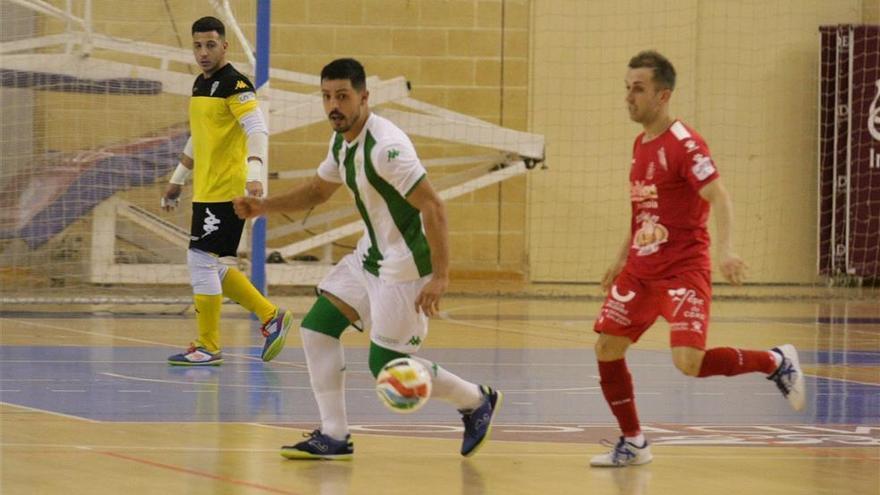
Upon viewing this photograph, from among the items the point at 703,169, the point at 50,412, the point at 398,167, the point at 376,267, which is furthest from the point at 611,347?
the point at 50,412

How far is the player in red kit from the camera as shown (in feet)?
21.2

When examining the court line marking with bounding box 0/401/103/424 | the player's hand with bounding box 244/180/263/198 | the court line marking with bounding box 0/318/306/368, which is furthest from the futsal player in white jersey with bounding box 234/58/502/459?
the court line marking with bounding box 0/318/306/368

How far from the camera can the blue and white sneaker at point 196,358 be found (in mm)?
9891

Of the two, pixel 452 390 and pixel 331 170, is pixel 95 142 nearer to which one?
pixel 331 170

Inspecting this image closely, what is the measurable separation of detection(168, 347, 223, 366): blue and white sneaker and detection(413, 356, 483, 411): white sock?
3.60 meters

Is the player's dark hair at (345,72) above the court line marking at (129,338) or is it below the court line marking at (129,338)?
above

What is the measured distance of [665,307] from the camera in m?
6.47

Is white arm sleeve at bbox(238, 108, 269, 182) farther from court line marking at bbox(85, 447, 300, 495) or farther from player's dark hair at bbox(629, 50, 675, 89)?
player's dark hair at bbox(629, 50, 675, 89)

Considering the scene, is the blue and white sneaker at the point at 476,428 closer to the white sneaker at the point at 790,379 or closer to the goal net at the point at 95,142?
the white sneaker at the point at 790,379

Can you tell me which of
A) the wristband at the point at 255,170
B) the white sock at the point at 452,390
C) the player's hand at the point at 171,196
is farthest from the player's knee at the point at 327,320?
the player's hand at the point at 171,196

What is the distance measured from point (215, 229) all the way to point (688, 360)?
14.1 ft

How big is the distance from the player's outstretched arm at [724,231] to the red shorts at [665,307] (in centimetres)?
21

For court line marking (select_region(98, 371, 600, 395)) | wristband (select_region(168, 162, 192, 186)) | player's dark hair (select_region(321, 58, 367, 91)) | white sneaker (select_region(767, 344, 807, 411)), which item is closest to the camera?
player's dark hair (select_region(321, 58, 367, 91))

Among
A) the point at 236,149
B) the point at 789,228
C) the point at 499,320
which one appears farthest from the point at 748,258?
the point at 236,149
